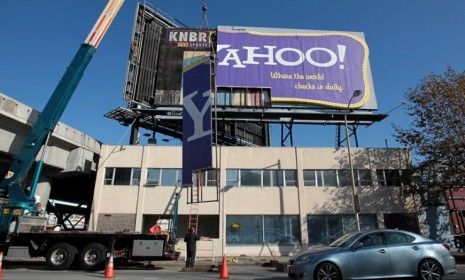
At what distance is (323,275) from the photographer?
9.65m

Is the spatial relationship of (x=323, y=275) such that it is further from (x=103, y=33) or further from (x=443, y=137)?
(x=443, y=137)

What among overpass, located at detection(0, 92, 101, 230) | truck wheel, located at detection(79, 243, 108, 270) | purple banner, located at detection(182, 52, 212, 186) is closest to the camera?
truck wheel, located at detection(79, 243, 108, 270)

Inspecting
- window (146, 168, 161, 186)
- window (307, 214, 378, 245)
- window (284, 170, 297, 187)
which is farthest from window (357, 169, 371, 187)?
window (146, 168, 161, 186)

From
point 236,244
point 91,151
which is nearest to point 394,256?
point 236,244

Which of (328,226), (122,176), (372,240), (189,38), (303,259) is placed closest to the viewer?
(303,259)

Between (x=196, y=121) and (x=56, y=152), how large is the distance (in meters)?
10.8

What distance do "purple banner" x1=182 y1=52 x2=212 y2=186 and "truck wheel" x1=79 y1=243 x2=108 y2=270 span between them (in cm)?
540

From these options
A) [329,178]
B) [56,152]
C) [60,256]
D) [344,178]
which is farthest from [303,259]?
[56,152]

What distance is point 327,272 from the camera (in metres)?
9.67

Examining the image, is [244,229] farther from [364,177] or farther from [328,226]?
[364,177]

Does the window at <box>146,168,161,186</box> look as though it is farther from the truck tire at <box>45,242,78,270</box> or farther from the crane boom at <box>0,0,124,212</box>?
the truck tire at <box>45,242,78,270</box>

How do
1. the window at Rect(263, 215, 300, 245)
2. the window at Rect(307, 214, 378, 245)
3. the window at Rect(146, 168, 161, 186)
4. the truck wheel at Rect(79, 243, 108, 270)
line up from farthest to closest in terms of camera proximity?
the window at Rect(146, 168, 161, 186), the window at Rect(307, 214, 378, 245), the window at Rect(263, 215, 300, 245), the truck wheel at Rect(79, 243, 108, 270)

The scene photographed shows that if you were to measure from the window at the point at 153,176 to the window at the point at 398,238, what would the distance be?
1904cm

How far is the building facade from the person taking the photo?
2669 cm
